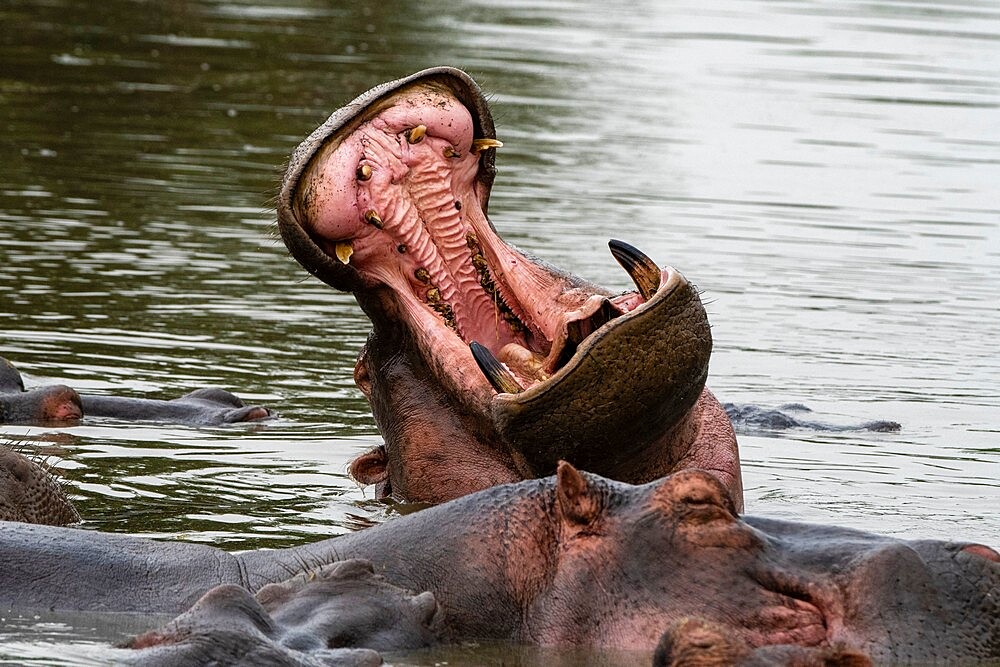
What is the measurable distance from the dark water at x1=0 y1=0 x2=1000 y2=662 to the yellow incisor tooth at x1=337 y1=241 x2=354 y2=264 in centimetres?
73

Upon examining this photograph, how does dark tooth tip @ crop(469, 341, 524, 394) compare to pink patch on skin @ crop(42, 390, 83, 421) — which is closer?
dark tooth tip @ crop(469, 341, 524, 394)

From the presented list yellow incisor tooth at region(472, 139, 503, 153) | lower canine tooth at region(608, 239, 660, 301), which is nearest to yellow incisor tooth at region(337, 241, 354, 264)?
yellow incisor tooth at region(472, 139, 503, 153)

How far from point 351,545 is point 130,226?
24.5 feet

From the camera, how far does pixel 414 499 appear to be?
5.84 metres

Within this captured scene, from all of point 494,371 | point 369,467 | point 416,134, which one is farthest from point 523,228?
point 494,371

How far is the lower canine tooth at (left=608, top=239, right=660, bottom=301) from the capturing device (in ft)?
16.9

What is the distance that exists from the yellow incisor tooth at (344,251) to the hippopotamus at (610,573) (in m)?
1.31

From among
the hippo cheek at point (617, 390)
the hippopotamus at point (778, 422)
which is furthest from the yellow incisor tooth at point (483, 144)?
the hippopotamus at point (778, 422)

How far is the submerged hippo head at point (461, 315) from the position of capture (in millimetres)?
5062

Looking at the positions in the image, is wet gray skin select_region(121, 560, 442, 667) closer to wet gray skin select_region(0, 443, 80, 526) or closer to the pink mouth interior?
wet gray skin select_region(0, 443, 80, 526)

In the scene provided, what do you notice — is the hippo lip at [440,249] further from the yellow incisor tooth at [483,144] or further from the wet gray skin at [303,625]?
the wet gray skin at [303,625]

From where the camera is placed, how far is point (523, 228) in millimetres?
11953

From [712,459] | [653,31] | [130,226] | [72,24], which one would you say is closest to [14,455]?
[712,459]

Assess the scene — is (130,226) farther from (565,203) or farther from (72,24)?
(72,24)
